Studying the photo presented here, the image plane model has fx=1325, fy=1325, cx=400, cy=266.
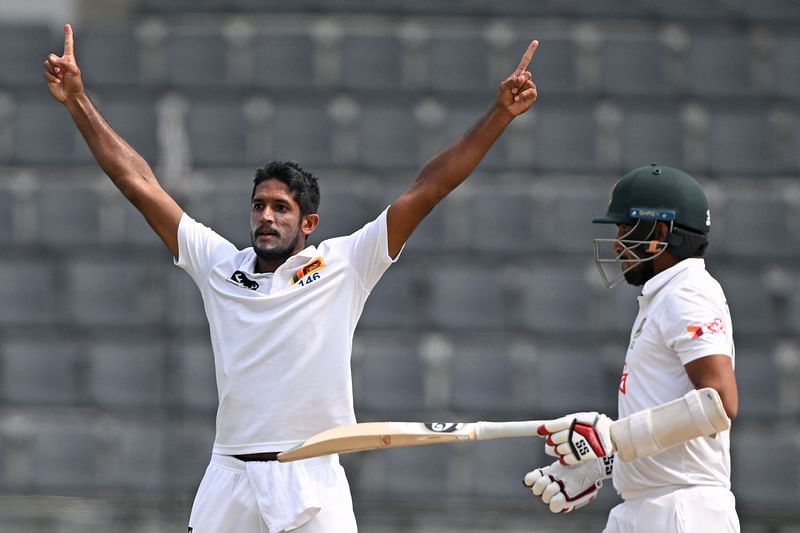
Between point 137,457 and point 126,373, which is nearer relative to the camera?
point 137,457

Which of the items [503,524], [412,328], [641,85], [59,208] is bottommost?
[503,524]

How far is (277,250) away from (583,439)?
1109 mm

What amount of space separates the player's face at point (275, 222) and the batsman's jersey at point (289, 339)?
5 cm

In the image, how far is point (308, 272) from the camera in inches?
155

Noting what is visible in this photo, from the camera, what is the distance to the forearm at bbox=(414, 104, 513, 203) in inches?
153

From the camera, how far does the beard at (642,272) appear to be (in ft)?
12.4

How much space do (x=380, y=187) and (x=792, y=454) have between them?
2986 millimetres

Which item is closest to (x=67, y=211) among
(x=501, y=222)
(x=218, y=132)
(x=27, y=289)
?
(x=27, y=289)

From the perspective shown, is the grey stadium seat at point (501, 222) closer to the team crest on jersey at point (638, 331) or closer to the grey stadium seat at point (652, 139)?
the grey stadium seat at point (652, 139)

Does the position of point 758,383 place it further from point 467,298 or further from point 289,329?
point 289,329

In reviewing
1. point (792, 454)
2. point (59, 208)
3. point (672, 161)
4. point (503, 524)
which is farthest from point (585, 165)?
point (59, 208)

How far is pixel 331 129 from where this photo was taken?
8836 millimetres

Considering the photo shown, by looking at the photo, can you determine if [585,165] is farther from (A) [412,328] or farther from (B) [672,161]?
(A) [412,328]

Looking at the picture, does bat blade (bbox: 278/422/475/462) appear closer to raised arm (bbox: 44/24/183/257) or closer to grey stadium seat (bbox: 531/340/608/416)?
raised arm (bbox: 44/24/183/257)
